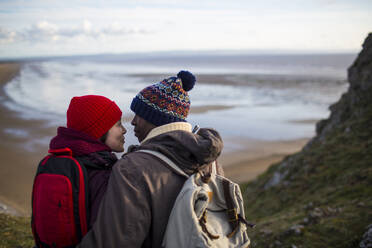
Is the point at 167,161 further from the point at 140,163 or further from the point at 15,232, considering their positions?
the point at 15,232

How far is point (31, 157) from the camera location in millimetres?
13945

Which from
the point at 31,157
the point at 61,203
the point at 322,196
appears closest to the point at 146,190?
the point at 61,203

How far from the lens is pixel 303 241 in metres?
4.76

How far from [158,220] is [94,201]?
465 millimetres

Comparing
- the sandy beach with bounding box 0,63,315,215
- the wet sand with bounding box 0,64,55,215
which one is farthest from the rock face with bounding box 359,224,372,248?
the wet sand with bounding box 0,64,55,215

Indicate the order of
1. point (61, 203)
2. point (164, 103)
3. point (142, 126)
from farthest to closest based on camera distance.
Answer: point (142, 126) → point (164, 103) → point (61, 203)

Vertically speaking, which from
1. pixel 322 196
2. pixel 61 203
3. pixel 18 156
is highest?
pixel 61 203

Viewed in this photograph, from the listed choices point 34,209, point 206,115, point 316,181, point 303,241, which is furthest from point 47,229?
point 206,115

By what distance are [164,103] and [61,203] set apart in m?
1.11

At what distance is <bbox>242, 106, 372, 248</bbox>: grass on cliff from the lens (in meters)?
4.82

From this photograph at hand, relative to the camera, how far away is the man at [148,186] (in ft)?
6.54

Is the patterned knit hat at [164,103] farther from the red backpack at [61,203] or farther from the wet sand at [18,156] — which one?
the wet sand at [18,156]

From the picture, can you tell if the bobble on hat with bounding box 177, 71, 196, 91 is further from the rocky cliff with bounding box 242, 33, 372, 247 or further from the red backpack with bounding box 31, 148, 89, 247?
the rocky cliff with bounding box 242, 33, 372, 247

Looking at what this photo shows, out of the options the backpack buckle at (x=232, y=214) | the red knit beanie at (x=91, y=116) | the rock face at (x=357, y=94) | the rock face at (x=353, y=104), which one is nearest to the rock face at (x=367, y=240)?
the backpack buckle at (x=232, y=214)
